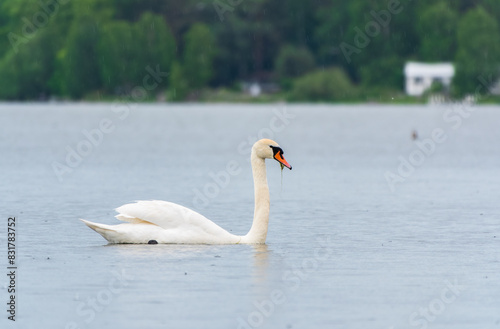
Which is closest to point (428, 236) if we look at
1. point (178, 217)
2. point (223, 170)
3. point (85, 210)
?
point (178, 217)

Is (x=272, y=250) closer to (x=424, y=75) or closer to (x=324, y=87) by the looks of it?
(x=324, y=87)

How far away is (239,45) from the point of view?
137 metres

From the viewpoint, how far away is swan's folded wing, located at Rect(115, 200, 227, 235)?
16.7 m

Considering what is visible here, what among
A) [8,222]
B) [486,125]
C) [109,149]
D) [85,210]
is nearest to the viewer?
[8,222]

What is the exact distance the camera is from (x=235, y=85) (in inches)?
5541

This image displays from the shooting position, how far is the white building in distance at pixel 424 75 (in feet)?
428

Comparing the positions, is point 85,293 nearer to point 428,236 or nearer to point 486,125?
point 428,236

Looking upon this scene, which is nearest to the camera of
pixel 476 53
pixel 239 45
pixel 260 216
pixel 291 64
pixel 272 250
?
pixel 272 250

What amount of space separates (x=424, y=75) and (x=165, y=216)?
378 feet

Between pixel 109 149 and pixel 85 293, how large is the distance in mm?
32850

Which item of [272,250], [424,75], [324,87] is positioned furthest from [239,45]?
[272,250]

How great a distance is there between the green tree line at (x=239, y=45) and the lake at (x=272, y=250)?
87.1 m

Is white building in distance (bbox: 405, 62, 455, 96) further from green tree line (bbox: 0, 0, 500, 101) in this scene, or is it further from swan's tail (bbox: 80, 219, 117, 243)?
swan's tail (bbox: 80, 219, 117, 243)

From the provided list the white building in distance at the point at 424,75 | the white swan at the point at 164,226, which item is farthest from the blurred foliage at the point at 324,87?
the white swan at the point at 164,226
